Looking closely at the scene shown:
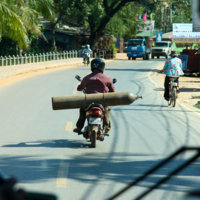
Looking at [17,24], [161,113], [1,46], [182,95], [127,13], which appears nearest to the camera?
[161,113]

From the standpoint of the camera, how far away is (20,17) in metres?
24.2

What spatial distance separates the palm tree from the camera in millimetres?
21094

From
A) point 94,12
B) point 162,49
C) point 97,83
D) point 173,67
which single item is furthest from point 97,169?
point 162,49

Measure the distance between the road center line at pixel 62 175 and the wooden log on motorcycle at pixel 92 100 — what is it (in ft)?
3.36

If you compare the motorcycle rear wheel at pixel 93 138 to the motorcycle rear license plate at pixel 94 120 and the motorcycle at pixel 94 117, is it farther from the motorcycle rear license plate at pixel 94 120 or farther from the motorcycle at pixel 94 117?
the motorcycle rear license plate at pixel 94 120

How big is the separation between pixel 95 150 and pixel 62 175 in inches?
61.1

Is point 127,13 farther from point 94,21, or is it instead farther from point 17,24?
point 17,24

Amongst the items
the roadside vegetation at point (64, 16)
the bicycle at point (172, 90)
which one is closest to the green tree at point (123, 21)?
the roadside vegetation at point (64, 16)

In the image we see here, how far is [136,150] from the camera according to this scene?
6434 mm

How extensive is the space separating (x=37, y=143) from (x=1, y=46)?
102 ft

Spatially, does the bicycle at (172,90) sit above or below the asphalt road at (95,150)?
above

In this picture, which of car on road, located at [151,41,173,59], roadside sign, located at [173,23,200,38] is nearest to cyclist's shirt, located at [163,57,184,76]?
roadside sign, located at [173,23,200,38]

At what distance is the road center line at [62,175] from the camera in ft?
15.2

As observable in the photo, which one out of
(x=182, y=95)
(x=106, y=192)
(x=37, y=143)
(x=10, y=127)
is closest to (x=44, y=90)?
(x=182, y=95)
